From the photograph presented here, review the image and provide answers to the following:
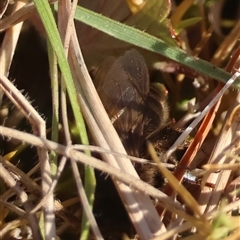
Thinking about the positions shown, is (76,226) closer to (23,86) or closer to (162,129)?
(162,129)

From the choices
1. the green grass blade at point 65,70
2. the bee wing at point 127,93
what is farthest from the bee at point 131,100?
the green grass blade at point 65,70

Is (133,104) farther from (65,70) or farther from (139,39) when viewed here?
(65,70)

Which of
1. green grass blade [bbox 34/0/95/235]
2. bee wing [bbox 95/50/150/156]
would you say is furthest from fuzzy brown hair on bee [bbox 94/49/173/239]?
green grass blade [bbox 34/0/95/235]

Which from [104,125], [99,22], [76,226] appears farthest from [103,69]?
[76,226]

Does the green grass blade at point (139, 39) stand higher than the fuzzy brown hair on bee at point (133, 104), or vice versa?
the green grass blade at point (139, 39)

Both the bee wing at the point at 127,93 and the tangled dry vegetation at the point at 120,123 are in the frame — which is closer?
the tangled dry vegetation at the point at 120,123

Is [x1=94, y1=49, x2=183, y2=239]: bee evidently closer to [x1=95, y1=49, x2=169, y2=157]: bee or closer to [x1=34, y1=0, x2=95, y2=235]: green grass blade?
[x1=95, y1=49, x2=169, y2=157]: bee

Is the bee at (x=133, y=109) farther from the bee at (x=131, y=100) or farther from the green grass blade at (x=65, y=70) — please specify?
the green grass blade at (x=65, y=70)
